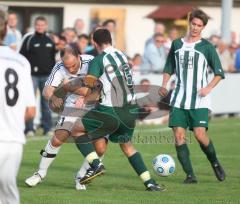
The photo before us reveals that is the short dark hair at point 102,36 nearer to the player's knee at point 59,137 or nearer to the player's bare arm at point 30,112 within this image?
the player's knee at point 59,137

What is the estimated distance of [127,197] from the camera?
1054 cm

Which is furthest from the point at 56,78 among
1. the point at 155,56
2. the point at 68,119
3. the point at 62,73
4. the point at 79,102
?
the point at 155,56

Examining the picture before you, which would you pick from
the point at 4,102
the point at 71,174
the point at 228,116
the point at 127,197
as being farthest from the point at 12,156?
the point at 228,116

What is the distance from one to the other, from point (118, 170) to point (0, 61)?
612 centimetres

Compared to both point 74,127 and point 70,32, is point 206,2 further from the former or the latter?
point 74,127

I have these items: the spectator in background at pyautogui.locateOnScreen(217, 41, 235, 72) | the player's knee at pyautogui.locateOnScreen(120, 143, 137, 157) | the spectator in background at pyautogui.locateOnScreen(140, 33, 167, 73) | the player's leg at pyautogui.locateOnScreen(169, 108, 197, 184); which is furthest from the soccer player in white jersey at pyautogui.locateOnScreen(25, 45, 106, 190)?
the spectator in background at pyautogui.locateOnScreen(217, 41, 235, 72)

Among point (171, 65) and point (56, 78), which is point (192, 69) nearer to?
point (171, 65)

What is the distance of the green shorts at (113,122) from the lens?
10766mm

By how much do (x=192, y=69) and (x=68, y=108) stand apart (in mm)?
1600

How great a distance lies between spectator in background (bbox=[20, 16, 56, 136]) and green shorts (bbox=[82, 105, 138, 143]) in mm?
7297

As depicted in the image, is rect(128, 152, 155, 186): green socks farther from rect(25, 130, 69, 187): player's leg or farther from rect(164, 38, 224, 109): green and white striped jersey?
rect(164, 38, 224, 109): green and white striped jersey

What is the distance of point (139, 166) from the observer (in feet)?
35.6

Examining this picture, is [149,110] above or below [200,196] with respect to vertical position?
below

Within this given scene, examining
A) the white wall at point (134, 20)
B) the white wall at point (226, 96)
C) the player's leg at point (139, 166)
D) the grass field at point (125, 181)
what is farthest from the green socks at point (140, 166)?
the white wall at point (134, 20)
